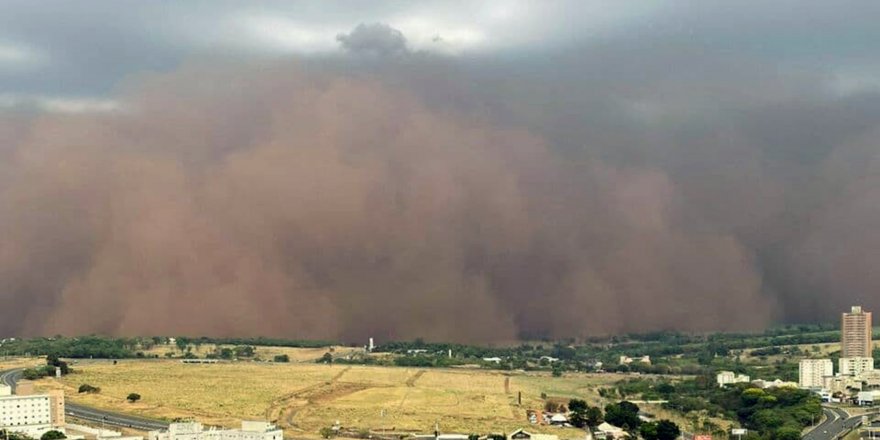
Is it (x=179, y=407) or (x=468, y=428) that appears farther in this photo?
(x=179, y=407)

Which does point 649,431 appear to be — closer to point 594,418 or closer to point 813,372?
point 594,418

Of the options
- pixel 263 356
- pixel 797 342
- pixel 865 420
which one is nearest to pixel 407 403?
pixel 865 420

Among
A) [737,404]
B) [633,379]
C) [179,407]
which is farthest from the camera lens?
[633,379]

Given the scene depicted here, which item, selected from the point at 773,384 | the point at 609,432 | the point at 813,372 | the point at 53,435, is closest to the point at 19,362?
the point at 53,435

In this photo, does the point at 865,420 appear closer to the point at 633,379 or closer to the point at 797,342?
the point at 633,379

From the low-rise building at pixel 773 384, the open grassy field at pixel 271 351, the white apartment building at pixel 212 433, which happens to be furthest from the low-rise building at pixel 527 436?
the open grassy field at pixel 271 351

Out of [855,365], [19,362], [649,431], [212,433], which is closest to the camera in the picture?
[212,433]

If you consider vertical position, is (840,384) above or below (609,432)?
above
